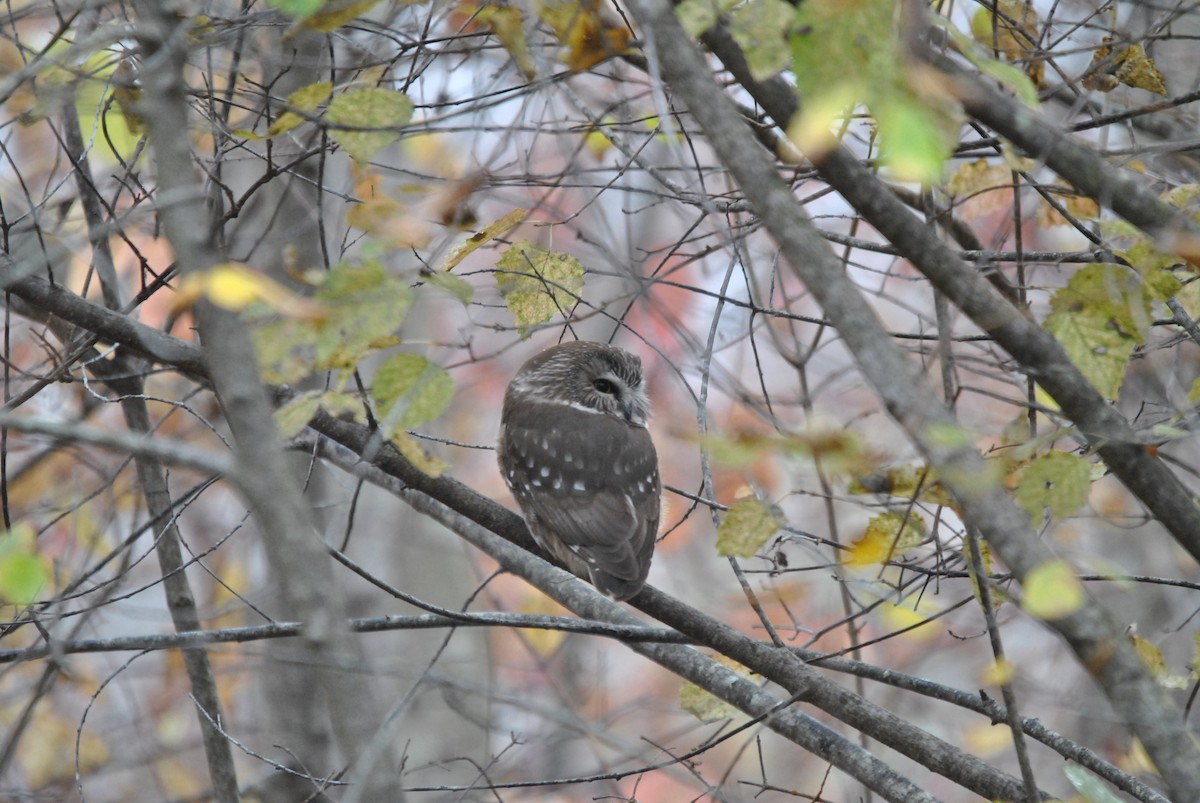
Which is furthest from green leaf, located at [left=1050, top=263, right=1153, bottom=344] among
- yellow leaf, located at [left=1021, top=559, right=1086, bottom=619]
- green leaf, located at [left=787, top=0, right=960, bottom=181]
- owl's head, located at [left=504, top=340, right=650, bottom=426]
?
owl's head, located at [left=504, top=340, right=650, bottom=426]

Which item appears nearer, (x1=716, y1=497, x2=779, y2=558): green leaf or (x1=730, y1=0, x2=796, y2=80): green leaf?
(x1=730, y1=0, x2=796, y2=80): green leaf

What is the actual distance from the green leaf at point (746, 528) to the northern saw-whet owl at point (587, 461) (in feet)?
3.85

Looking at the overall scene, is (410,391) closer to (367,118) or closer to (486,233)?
(367,118)

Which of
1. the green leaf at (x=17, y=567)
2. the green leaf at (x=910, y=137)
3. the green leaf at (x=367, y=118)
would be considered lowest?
the green leaf at (x=17, y=567)

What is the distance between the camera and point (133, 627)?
1367 cm

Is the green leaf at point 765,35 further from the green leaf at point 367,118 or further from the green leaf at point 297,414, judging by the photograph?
the green leaf at point 297,414

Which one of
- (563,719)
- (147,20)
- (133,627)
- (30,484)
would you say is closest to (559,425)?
(563,719)

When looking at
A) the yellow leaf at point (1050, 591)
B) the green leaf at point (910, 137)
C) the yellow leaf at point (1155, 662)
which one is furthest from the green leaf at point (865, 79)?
the yellow leaf at point (1155, 662)

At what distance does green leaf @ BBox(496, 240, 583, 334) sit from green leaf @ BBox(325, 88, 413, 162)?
3.01 feet

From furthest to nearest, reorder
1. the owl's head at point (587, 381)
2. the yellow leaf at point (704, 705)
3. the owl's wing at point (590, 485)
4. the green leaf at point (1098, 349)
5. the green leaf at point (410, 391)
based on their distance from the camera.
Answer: the owl's head at point (587, 381)
the owl's wing at point (590, 485)
the yellow leaf at point (704, 705)
the green leaf at point (1098, 349)
the green leaf at point (410, 391)

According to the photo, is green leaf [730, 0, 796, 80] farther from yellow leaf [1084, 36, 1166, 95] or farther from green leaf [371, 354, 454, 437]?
yellow leaf [1084, 36, 1166, 95]

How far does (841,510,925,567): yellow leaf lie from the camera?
280 cm

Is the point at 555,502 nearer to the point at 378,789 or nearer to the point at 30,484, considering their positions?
the point at 378,789

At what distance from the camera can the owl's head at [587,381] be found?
5.49 meters
